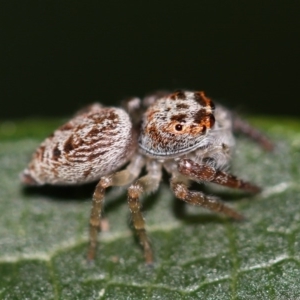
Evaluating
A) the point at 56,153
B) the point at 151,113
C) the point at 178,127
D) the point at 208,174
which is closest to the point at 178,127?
the point at 178,127

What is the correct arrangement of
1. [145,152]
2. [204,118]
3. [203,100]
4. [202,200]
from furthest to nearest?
[145,152] → [203,100] → [204,118] → [202,200]

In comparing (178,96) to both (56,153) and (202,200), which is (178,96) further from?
(56,153)

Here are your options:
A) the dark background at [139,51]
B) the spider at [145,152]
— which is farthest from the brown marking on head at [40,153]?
the dark background at [139,51]

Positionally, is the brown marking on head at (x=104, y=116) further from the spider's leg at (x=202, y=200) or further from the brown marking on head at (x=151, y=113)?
the spider's leg at (x=202, y=200)

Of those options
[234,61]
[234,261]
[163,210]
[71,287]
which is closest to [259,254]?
[234,261]

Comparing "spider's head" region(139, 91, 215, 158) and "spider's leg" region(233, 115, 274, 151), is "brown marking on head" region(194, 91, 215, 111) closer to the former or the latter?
"spider's head" region(139, 91, 215, 158)

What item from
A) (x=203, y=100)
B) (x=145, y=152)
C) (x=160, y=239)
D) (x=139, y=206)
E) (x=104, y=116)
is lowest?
(x=160, y=239)
